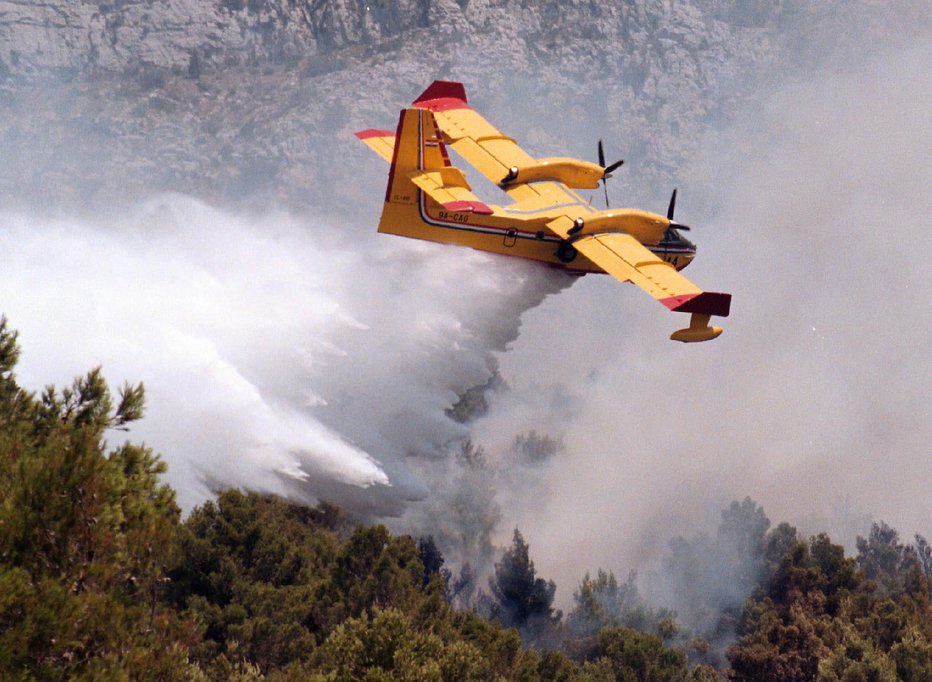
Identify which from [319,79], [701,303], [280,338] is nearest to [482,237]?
[280,338]

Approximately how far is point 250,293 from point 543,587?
3571 cm

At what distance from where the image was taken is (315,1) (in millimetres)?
131750

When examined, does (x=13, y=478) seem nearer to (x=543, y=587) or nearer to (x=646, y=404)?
(x=543, y=587)

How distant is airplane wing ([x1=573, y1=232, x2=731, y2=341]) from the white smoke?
1.70 metres

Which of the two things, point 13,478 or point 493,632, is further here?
point 493,632

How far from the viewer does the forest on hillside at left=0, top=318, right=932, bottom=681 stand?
14570 mm

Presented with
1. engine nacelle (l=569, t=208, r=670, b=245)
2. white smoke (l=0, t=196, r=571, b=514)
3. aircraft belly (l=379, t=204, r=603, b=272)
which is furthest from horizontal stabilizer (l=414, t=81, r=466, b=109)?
engine nacelle (l=569, t=208, r=670, b=245)

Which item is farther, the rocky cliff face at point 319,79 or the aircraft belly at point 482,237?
the rocky cliff face at point 319,79

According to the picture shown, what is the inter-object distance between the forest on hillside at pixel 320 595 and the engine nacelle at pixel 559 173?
35.1 feet

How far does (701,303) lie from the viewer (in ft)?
96.2

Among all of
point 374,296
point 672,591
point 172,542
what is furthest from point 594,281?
point 172,542

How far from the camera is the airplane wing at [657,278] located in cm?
2931

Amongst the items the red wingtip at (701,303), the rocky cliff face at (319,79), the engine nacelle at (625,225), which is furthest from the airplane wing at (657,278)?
the rocky cliff face at (319,79)

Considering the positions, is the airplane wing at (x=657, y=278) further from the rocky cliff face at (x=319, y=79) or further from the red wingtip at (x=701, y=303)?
the rocky cliff face at (x=319, y=79)
